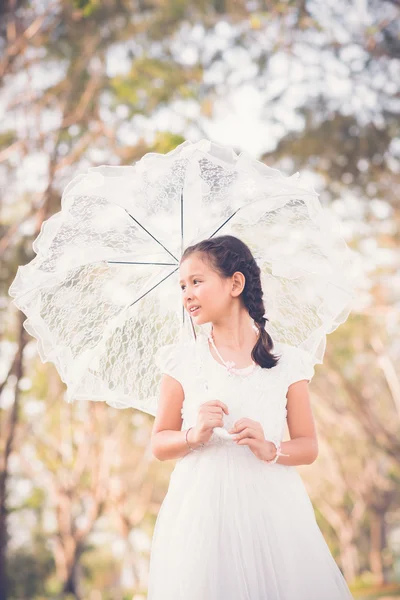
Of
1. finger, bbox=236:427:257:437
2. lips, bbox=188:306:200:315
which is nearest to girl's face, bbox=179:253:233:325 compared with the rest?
lips, bbox=188:306:200:315

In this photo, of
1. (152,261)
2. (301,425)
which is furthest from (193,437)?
(152,261)

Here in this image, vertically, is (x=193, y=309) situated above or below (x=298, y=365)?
above

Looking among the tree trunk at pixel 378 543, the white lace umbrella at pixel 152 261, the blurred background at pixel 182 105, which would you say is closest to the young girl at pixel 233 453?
the white lace umbrella at pixel 152 261

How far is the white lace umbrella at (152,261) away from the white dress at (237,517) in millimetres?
449

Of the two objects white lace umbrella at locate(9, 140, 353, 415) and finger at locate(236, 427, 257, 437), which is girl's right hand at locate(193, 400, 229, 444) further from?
white lace umbrella at locate(9, 140, 353, 415)

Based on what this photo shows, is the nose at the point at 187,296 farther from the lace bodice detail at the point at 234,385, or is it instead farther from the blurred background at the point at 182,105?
the blurred background at the point at 182,105

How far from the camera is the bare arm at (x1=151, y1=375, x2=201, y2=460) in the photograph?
115 inches

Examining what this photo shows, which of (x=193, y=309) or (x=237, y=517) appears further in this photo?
(x=193, y=309)

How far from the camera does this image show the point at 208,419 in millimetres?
2750

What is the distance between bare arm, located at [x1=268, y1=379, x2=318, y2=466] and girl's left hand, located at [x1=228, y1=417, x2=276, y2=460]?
0.19 m

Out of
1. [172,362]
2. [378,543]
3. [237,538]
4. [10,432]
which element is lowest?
[378,543]

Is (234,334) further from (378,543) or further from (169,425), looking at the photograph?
(378,543)

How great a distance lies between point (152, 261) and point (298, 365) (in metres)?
0.92

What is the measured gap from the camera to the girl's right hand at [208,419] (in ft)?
9.02
